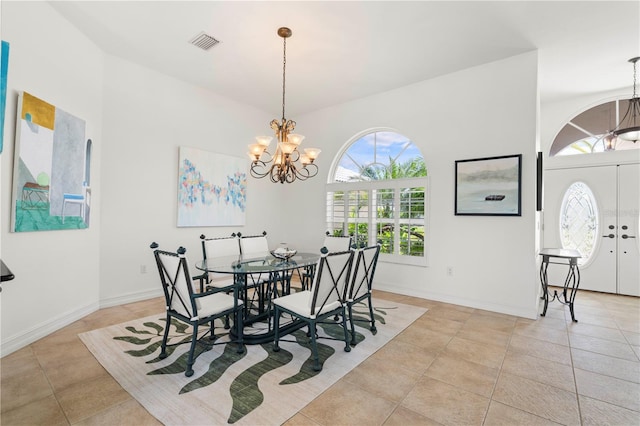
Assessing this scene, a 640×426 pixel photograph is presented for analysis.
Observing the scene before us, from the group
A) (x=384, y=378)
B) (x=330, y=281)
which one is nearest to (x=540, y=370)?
(x=384, y=378)

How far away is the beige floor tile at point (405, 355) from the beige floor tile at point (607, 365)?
1205mm

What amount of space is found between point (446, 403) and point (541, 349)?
1.43 meters

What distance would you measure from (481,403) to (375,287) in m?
2.89

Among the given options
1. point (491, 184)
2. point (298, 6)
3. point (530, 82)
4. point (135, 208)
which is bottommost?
point (135, 208)

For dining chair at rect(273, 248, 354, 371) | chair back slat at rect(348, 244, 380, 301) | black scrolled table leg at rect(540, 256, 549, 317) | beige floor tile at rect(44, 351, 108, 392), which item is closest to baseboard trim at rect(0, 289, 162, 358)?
beige floor tile at rect(44, 351, 108, 392)

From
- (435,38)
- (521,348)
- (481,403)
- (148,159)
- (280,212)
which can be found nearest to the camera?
(481,403)

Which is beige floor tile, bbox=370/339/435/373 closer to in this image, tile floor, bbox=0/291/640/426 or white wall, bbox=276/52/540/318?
tile floor, bbox=0/291/640/426

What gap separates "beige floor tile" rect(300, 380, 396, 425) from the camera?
174 cm

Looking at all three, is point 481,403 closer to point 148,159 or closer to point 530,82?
point 530,82

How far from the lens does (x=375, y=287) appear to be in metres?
4.80

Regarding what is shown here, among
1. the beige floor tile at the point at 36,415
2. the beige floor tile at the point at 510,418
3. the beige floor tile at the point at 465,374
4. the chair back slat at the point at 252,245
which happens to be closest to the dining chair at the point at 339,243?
the chair back slat at the point at 252,245

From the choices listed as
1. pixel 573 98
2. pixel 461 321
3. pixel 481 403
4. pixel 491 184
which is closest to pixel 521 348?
pixel 461 321

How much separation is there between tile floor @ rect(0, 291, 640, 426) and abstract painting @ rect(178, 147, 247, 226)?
1789 millimetres

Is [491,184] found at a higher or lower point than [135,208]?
higher
